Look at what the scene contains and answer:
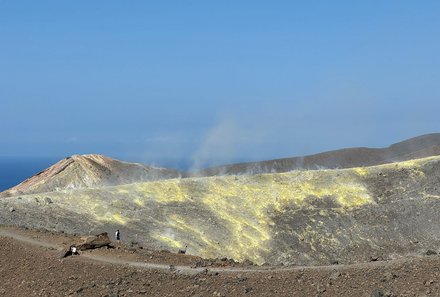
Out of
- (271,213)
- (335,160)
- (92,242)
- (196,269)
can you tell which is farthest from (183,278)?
(335,160)

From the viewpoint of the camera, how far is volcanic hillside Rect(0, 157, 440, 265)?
4025 centimetres

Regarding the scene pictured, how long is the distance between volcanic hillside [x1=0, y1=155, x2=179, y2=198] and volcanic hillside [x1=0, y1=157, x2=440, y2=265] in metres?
14.2

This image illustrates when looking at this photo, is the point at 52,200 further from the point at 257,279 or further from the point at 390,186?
the point at 390,186

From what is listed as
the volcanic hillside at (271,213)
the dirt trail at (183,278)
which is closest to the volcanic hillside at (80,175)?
the volcanic hillside at (271,213)

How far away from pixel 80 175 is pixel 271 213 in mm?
24058

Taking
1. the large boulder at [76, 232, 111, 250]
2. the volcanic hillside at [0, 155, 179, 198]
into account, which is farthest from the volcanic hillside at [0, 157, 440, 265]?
the volcanic hillside at [0, 155, 179, 198]

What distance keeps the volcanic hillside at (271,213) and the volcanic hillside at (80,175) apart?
1416 centimetres

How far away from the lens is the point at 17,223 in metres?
34.3

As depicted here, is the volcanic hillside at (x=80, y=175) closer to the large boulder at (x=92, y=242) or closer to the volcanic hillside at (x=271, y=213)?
the volcanic hillside at (x=271, y=213)

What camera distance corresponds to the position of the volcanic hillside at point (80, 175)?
5994 centimetres

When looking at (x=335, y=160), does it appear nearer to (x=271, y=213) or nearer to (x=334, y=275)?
(x=271, y=213)

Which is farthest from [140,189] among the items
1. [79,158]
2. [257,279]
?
[257,279]

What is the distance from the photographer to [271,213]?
49500 mm

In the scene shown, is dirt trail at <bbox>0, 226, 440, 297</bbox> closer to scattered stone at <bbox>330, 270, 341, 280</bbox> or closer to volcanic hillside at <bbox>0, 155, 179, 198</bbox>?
scattered stone at <bbox>330, 270, 341, 280</bbox>
